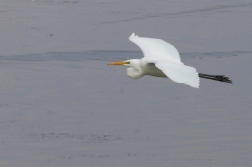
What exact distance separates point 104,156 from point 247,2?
59.6 ft

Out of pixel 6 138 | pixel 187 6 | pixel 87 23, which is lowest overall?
pixel 6 138

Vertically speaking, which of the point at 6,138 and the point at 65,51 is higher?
the point at 65,51

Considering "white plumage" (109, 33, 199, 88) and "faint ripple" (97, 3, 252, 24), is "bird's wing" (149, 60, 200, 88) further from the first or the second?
"faint ripple" (97, 3, 252, 24)

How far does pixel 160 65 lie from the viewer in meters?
11.1

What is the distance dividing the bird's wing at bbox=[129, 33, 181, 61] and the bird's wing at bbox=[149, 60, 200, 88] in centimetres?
130

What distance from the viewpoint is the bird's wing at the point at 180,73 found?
9.81 metres

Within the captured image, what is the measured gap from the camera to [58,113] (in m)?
16.0

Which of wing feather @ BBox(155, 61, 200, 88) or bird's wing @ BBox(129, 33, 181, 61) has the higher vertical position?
bird's wing @ BBox(129, 33, 181, 61)

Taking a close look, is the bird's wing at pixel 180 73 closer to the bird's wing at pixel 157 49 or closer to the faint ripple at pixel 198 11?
the bird's wing at pixel 157 49

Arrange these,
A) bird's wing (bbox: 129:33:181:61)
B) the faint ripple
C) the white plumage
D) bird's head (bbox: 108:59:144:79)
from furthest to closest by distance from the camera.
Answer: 1. the faint ripple
2. bird's wing (bbox: 129:33:181:61)
3. bird's head (bbox: 108:59:144:79)
4. the white plumage

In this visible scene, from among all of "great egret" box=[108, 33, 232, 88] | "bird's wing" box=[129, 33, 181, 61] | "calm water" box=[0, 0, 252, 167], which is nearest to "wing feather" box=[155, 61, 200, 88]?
"great egret" box=[108, 33, 232, 88]

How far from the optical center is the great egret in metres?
10.2

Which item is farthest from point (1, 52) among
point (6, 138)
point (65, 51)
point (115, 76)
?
point (6, 138)

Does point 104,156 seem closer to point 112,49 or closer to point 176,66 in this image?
point 176,66
